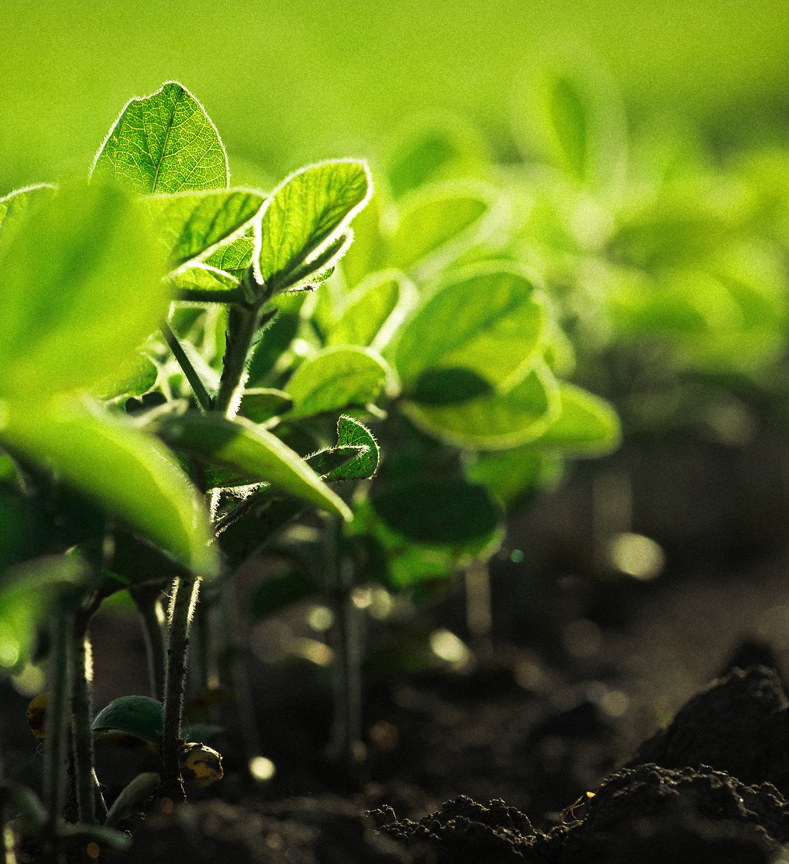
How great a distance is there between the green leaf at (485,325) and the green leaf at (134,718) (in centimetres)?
35

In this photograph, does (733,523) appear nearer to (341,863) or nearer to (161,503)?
(341,863)

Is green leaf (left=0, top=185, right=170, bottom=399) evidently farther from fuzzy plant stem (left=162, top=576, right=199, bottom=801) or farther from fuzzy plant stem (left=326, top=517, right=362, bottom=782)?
fuzzy plant stem (left=326, top=517, right=362, bottom=782)

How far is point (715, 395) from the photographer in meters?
1.85

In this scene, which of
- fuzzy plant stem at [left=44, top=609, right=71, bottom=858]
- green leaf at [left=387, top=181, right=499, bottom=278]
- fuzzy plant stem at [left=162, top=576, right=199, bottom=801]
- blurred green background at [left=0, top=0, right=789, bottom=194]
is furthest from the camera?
blurred green background at [left=0, top=0, right=789, bottom=194]

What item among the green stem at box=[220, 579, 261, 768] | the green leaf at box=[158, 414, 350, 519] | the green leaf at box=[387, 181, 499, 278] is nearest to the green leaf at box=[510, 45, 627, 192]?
the green leaf at box=[387, 181, 499, 278]

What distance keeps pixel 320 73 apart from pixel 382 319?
4.45 m

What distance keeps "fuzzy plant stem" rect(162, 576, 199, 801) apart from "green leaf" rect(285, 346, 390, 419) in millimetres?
136

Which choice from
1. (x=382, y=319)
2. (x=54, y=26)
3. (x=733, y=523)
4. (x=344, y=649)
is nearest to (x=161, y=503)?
(x=382, y=319)

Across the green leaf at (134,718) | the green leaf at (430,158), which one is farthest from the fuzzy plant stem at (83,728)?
the green leaf at (430,158)

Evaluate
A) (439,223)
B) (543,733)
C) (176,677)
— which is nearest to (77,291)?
(176,677)

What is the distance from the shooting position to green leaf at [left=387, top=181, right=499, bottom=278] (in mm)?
868

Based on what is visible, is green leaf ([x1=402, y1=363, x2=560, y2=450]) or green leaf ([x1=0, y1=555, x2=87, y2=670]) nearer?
green leaf ([x1=0, y1=555, x2=87, y2=670])

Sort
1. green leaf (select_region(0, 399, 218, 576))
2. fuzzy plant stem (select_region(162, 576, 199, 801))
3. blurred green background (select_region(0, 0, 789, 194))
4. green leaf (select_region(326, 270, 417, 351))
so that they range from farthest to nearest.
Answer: blurred green background (select_region(0, 0, 789, 194)) < green leaf (select_region(326, 270, 417, 351)) < fuzzy plant stem (select_region(162, 576, 199, 801)) < green leaf (select_region(0, 399, 218, 576))

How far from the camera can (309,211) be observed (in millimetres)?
530
